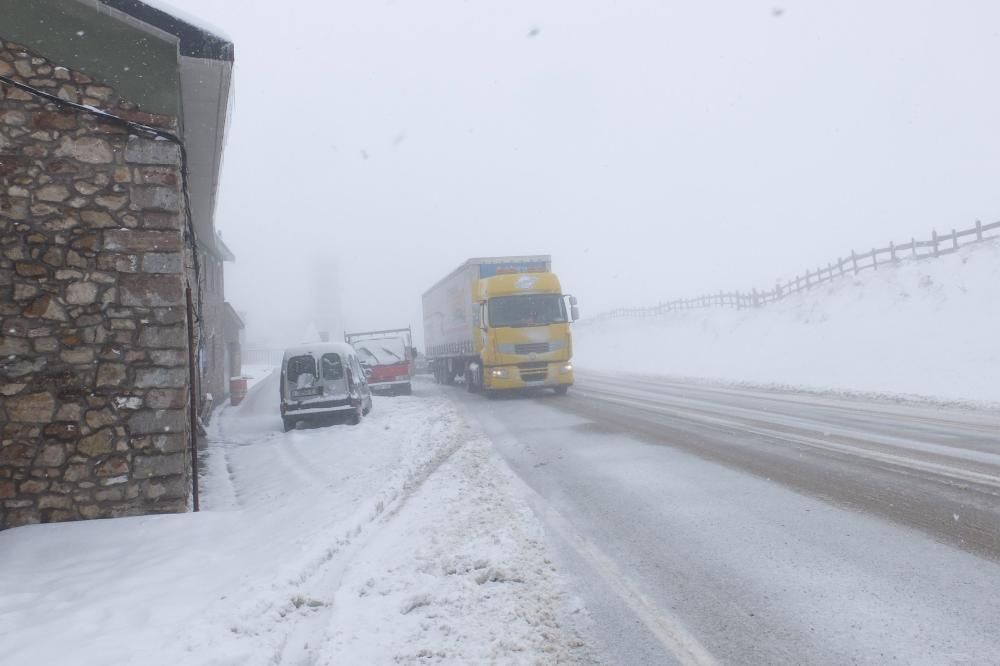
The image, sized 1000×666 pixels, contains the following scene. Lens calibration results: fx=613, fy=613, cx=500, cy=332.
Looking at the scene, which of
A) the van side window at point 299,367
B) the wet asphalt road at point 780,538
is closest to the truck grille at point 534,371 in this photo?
the van side window at point 299,367

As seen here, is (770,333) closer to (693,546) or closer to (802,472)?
(802,472)

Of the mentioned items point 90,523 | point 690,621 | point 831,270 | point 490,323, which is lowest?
point 690,621

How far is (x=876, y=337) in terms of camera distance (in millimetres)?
22812

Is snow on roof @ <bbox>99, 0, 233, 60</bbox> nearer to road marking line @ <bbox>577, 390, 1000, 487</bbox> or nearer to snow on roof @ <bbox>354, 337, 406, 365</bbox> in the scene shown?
road marking line @ <bbox>577, 390, 1000, 487</bbox>

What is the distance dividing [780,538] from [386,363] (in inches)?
743

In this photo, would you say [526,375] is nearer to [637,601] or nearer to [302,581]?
[302,581]

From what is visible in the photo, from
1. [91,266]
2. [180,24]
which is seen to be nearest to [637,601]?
[91,266]

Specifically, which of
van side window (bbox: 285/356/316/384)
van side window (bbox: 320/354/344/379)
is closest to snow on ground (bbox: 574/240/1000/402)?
van side window (bbox: 320/354/344/379)

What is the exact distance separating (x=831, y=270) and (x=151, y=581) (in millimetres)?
34319

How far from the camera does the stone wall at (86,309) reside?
578cm

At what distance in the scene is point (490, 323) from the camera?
17.3m

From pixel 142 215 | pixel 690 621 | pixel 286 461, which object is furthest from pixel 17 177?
pixel 690 621

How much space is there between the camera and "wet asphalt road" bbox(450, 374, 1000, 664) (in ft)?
10.7

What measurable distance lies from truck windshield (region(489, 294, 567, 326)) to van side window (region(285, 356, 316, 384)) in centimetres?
587
